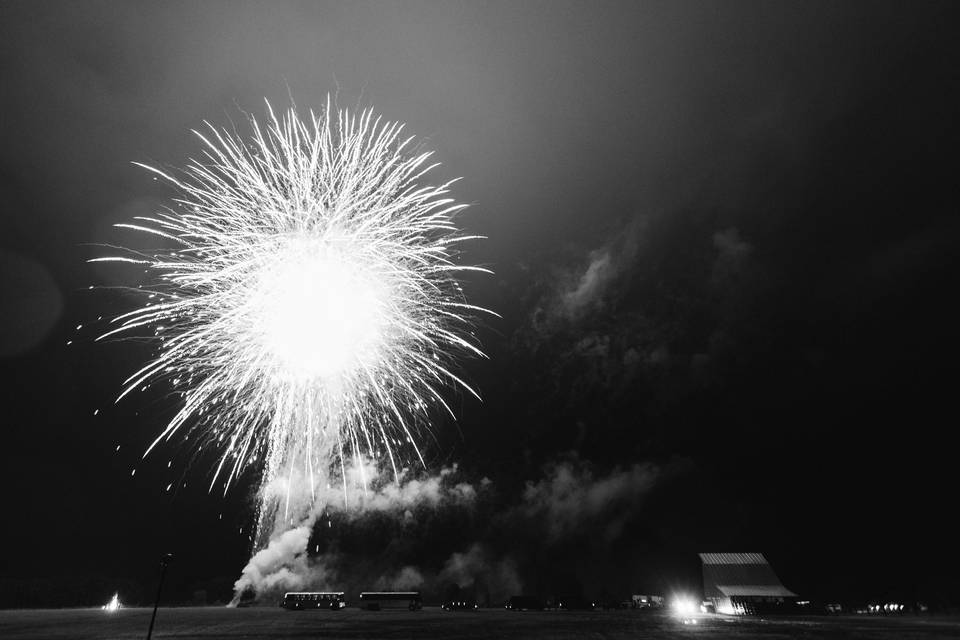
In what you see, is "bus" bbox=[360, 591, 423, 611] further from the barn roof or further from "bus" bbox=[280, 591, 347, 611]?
the barn roof

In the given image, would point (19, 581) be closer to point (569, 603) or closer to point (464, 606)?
point (464, 606)

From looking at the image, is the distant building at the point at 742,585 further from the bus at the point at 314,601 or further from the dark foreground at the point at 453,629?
the bus at the point at 314,601

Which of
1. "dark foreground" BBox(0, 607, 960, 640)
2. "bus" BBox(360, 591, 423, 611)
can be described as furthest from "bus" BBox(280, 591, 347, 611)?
"dark foreground" BBox(0, 607, 960, 640)

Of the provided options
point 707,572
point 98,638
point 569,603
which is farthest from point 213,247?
point 569,603

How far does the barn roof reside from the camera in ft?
324

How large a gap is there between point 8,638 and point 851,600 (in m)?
144

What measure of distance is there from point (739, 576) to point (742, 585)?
300 cm

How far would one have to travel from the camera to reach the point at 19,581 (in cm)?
12712

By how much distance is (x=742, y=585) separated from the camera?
10044 cm

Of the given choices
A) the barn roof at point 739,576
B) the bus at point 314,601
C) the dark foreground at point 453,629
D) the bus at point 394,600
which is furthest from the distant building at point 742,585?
the bus at point 314,601

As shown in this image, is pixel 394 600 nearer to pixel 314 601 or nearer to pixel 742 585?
pixel 314 601

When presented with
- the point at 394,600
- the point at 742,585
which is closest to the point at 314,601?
the point at 394,600

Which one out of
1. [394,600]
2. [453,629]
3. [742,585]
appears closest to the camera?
[453,629]

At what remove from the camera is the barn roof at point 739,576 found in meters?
98.7
